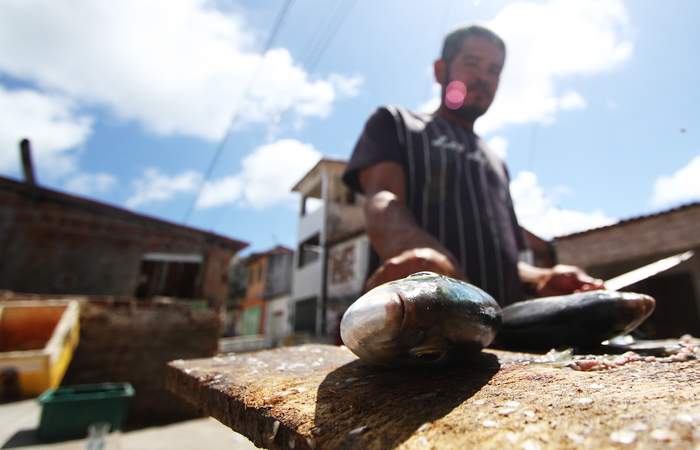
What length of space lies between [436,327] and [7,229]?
1037cm

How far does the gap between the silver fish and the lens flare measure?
4.99 feet

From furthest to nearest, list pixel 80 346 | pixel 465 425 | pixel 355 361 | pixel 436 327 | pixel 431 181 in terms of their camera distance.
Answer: pixel 80 346 < pixel 431 181 < pixel 355 361 < pixel 436 327 < pixel 465 425

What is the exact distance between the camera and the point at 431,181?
6.13 ft

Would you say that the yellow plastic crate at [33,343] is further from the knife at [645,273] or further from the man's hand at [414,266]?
the knife at [645,273]

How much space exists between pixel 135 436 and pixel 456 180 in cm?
852

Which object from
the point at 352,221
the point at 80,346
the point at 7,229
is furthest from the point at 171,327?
the point at 352,221

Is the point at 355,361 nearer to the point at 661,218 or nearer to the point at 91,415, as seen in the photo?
the point at 91,415

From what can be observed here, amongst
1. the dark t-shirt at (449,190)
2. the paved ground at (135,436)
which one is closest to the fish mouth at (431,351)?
the dark t-shirt at (449,190)

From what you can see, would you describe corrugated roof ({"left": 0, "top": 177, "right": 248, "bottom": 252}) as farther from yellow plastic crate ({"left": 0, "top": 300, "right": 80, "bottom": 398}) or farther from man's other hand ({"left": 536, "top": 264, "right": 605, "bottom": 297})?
man's other hand ({"left": 536, "top": 264, "right": 605, "bottom": 297})

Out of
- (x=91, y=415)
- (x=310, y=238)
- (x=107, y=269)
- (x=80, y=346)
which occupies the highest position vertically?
(x=310, y=238)

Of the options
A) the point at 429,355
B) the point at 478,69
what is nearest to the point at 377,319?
the point at 429,355

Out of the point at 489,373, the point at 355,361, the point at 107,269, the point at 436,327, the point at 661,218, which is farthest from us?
the point at 107,269

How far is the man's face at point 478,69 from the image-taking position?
6.47 ft

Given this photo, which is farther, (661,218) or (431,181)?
(661,218)
